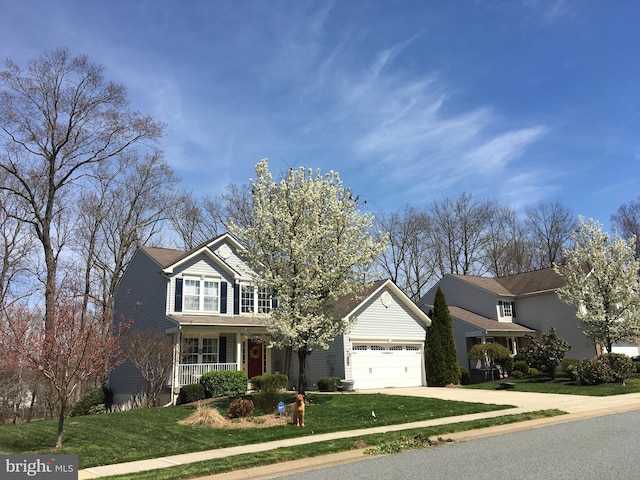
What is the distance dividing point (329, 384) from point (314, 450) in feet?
41.6

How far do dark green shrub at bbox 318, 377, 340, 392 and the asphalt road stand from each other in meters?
11.9

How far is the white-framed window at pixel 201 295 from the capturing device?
2394 cm

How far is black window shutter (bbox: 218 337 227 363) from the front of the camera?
24.1 metres

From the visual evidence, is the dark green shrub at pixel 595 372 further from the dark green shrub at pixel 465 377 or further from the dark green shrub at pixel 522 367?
the dark green shrub at pixel 465 377

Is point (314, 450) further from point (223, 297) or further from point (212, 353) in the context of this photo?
point (223, 297)

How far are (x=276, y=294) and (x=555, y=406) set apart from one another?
9705 mm

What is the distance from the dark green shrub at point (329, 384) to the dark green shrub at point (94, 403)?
1039 centimetres

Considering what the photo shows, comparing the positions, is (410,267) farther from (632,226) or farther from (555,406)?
(555,406)

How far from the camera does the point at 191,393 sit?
2019cm

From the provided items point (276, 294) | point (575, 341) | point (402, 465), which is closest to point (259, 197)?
point (276, 294)

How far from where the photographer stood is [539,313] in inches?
1346

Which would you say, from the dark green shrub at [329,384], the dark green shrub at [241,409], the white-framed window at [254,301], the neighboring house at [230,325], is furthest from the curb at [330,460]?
the white-framed window at [254,301]

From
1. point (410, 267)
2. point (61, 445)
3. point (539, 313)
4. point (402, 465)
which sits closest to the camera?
point (402, 465)

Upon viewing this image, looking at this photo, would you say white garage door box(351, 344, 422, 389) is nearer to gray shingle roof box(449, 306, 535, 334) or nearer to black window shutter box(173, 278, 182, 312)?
gray shingle roof box(449, 306, 535, 334)
